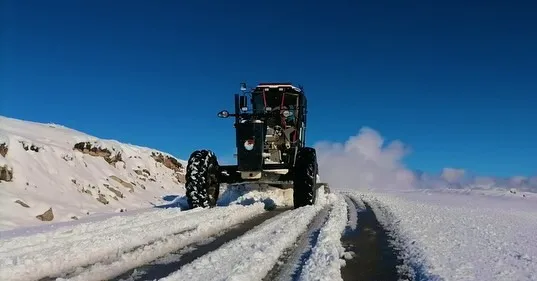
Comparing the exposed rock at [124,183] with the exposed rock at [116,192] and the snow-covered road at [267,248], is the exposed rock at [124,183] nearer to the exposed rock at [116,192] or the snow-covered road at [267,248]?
the exposed rock at [116,192]

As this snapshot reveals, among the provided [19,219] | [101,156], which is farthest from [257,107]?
[19,219]

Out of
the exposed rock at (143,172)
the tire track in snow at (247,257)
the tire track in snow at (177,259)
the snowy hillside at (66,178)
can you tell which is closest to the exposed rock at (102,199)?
the snowy hillside at (66,178)

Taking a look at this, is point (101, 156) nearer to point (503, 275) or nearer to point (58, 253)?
point (58, 253)

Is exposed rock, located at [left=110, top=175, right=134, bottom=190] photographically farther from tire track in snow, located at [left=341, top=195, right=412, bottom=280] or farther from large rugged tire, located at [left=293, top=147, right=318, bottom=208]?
tire track in snow, located at [left=341, top=195, right=412, bottom=280]

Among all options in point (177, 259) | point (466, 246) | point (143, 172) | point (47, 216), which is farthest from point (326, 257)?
point (143, 172)

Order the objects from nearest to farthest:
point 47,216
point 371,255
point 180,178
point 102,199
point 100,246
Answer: point 100,246, point 371,255, point 47,216, point 102,199, point 180,178

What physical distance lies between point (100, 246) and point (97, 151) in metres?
10.7

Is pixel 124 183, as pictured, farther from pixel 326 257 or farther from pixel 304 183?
pixel 326 257

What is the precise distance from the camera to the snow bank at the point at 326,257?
4.34 m

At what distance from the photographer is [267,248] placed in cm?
552

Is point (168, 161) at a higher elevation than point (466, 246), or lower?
higher

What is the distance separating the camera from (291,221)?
8.12m

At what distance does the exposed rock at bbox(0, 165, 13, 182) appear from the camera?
986 centimetres

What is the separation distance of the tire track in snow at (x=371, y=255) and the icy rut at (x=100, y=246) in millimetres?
2083
